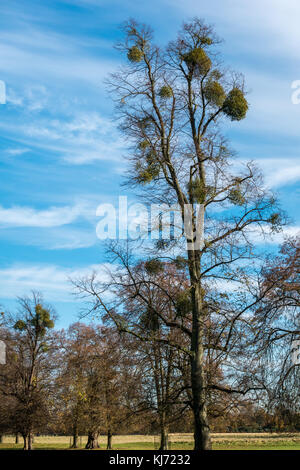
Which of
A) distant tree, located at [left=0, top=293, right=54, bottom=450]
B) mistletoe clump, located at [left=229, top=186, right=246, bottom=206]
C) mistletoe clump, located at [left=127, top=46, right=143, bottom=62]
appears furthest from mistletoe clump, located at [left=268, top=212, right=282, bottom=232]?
distant tree, located at [left=0, top=293, right=54, bottom=450]

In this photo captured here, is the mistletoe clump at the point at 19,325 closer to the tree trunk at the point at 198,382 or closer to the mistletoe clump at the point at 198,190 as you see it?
the tree trunk at the point at 198,382

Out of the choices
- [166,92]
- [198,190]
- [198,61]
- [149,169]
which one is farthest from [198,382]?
[198,61]

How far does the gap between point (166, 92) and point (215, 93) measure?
140 centimetres

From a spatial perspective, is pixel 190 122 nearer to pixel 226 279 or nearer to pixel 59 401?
pixel 226 279

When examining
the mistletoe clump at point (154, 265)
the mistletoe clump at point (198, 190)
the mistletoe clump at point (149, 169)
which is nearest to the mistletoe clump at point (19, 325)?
the mistletoe clump at point (154, 265)

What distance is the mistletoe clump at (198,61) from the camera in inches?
518

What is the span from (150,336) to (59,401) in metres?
18.6

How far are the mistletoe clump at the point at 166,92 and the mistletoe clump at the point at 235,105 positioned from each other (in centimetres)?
170

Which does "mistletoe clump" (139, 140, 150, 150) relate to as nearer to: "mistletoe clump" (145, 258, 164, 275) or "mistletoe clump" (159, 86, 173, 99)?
"mistletoe clump" (159, 86, 173, 99)

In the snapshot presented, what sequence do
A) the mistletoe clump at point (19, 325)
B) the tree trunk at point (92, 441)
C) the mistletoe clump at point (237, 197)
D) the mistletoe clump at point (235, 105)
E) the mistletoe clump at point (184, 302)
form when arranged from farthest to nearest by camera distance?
the tree trunk at point (92, 441) → the mistletoe clump at point (19, 325) → the mistletoe clump at point (237, 197) → the mistletoe clump at point (235, 105) → the mistletoe clump at point (184, 302)

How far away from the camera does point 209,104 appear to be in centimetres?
1361

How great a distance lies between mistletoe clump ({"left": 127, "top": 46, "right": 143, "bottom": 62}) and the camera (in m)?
13.5

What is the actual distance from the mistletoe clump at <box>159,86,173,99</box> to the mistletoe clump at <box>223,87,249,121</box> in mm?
1704

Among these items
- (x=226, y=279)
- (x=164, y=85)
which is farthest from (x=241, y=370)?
(x=164, y=85)
